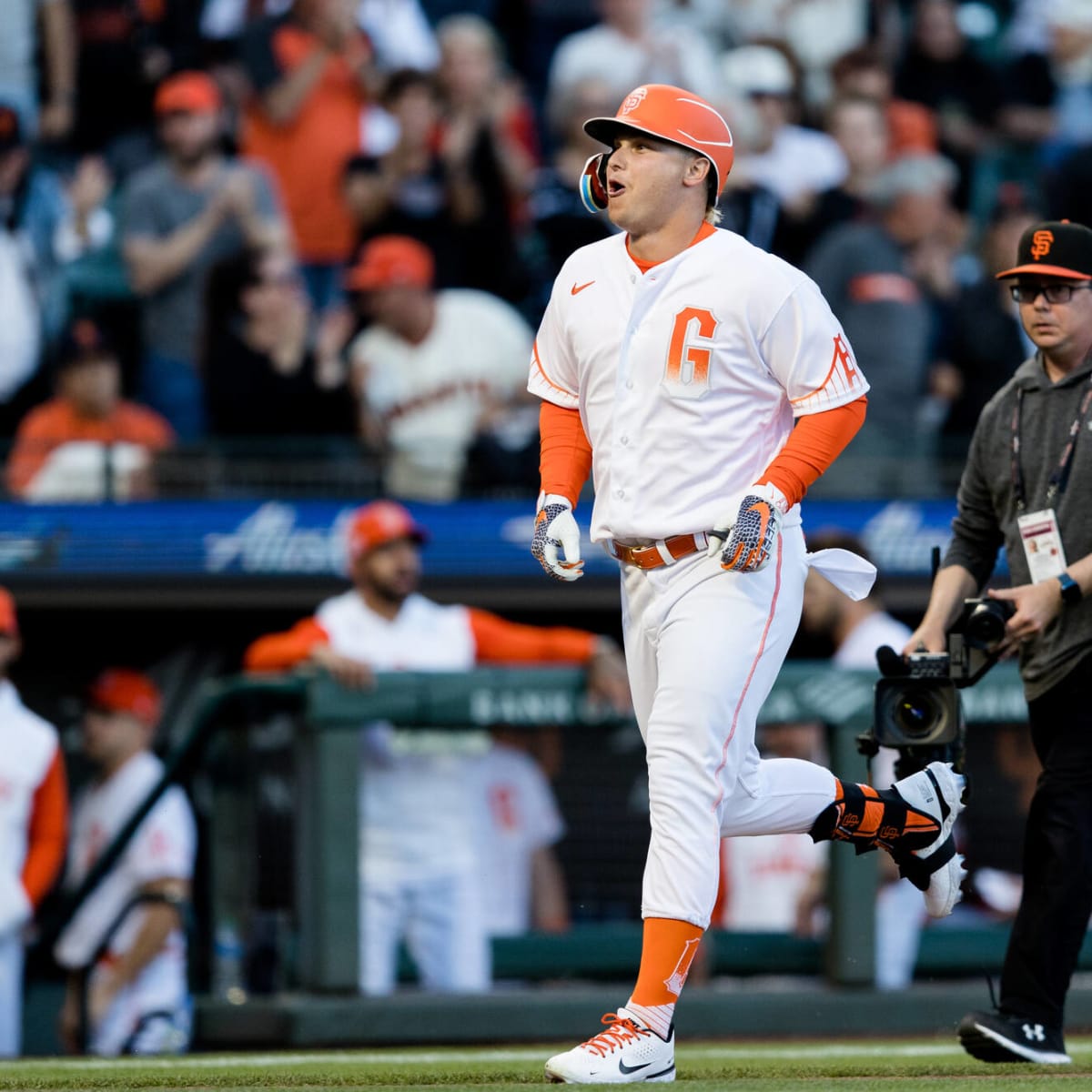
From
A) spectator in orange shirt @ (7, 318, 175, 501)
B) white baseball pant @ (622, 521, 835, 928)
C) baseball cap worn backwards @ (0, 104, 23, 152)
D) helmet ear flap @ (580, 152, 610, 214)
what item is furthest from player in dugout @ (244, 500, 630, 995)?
baseball cap worn backwards @ (0, 104, 23, 152)

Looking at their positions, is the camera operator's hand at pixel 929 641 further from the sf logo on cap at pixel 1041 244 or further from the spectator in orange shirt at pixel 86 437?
the spectator in orange shirt at pixel 86 437

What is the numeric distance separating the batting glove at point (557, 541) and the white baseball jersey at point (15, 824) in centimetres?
344

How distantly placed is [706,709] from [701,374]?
671 mm

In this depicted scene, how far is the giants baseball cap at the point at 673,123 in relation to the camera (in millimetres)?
4234

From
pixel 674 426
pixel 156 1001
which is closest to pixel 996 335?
pixel 156 1001

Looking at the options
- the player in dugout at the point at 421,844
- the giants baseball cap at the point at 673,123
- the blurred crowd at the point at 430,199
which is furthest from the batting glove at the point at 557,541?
the blurred crowd at the point at 430,199

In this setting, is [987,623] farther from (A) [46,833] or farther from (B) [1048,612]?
(A) [46,833]

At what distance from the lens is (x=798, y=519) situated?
4344 mm

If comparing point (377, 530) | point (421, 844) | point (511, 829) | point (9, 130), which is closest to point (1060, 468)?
point (511, 829)

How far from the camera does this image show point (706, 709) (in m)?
4.06

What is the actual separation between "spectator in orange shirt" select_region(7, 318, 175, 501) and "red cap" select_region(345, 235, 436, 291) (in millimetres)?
1064

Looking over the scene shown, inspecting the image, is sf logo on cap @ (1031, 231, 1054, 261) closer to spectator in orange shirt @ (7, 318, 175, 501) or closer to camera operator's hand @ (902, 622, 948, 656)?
camera operator's hand @ (902, 622, 948, 656)

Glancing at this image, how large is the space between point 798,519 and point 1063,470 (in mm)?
703

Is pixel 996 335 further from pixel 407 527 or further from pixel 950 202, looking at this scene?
pixel 407 527
